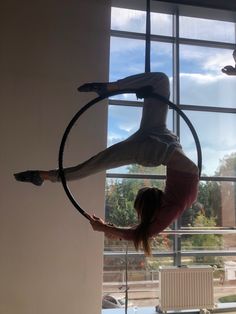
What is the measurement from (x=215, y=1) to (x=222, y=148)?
2105mm

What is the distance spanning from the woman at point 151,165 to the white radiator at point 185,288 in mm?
2295

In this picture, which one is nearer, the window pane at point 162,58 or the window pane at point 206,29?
the window pane at point 162,58

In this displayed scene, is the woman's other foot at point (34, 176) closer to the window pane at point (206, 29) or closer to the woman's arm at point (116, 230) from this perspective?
the woman's arm at point (116, 230)

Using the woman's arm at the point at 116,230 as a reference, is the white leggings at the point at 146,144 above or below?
above

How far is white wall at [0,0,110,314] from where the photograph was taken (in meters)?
3.45

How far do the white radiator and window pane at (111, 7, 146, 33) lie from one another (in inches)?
122

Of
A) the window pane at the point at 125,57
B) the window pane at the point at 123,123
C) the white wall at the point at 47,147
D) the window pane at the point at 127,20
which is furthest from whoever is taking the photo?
the window pane at the point at 127,20

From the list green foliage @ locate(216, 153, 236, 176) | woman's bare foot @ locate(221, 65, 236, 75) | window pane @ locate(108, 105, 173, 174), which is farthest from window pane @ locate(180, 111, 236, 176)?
woman's bare foot @ locate(221, 65, 236, 75)

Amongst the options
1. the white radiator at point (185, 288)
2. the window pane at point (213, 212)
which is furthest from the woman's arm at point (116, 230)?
the window pane at point (213, 212)

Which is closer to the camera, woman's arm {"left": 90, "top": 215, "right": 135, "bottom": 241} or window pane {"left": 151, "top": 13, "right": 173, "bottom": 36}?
woman's arm {"left": 90, "top": 215, "right": 135, "bottom": 241}

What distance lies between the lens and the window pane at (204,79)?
4.56 meters

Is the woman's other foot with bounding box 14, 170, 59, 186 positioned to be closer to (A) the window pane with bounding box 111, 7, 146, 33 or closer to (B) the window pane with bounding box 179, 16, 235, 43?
(A) the window pane with bounding box 111, 7, 146, 33

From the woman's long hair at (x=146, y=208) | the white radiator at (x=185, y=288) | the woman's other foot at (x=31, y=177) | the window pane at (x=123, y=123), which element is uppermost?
the window pane at (x=123, y=123)

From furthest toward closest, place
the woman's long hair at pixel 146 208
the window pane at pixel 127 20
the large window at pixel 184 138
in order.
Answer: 1. the window pane at pixel 127 20
2. the large window at pixel 184 138
3. the woman's long hair at pixel 146 208
